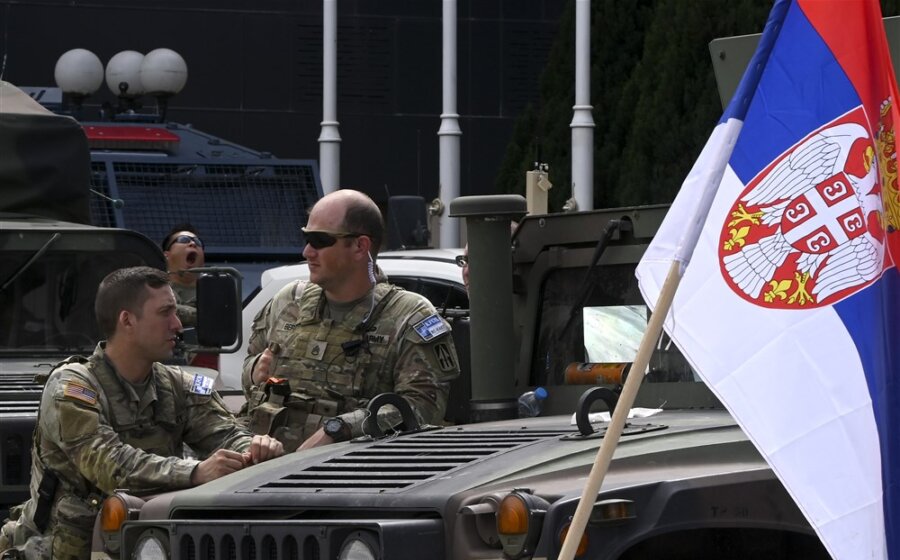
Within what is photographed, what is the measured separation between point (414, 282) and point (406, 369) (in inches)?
135

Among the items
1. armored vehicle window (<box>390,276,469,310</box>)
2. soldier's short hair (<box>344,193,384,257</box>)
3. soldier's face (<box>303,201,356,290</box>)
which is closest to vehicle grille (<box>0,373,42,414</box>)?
soldier's face (<box>303,201,356,290</box>)

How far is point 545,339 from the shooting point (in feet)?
19.5

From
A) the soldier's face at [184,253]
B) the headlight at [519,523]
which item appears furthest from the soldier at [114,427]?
the soldier's face at [184,253]

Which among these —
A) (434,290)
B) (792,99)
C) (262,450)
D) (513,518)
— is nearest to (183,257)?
(434,290)

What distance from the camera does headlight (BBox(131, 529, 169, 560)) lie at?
4750mm

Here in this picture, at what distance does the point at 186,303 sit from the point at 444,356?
3.61 meters

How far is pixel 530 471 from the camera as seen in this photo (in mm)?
4516

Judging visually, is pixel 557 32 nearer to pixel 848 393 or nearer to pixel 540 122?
pixel 540 122

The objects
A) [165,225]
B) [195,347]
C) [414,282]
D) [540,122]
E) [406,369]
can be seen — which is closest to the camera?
[406,369]

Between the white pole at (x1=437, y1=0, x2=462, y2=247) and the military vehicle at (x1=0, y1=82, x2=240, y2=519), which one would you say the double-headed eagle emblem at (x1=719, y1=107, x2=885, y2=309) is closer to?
the military vehicle at (x1=0, y1=82, x2=240, y2=519)

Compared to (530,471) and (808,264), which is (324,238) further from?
(808,264)

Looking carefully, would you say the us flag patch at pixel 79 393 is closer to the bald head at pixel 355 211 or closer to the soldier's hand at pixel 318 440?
the soldier's hand at pixel 318 440

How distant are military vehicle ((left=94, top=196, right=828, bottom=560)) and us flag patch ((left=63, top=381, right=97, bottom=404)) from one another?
574 millimetres

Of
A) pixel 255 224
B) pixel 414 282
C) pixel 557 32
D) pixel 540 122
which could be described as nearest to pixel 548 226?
pixel 414 282
